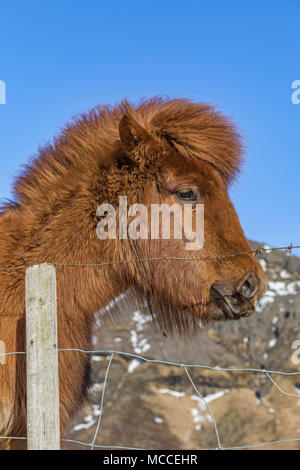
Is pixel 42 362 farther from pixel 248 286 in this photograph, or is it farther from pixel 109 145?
pixel 109 145

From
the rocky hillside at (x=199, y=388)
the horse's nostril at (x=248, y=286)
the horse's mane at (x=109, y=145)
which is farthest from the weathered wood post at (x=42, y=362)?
the rocky hillside at (x=199, y=388)

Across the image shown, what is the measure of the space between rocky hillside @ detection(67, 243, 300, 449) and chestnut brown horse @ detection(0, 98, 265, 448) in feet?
21.6

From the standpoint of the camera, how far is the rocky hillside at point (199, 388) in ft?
31.7

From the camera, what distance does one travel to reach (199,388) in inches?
411

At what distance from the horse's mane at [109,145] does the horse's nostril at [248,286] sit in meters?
0.91

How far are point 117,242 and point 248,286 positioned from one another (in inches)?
36.1

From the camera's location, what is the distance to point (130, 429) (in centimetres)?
958

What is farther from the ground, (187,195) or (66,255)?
(187,195)

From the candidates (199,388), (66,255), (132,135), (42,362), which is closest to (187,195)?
(132,135)

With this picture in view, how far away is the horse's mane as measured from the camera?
133 inches

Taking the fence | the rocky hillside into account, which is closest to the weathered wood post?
the fence

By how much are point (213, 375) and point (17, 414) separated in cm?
819
